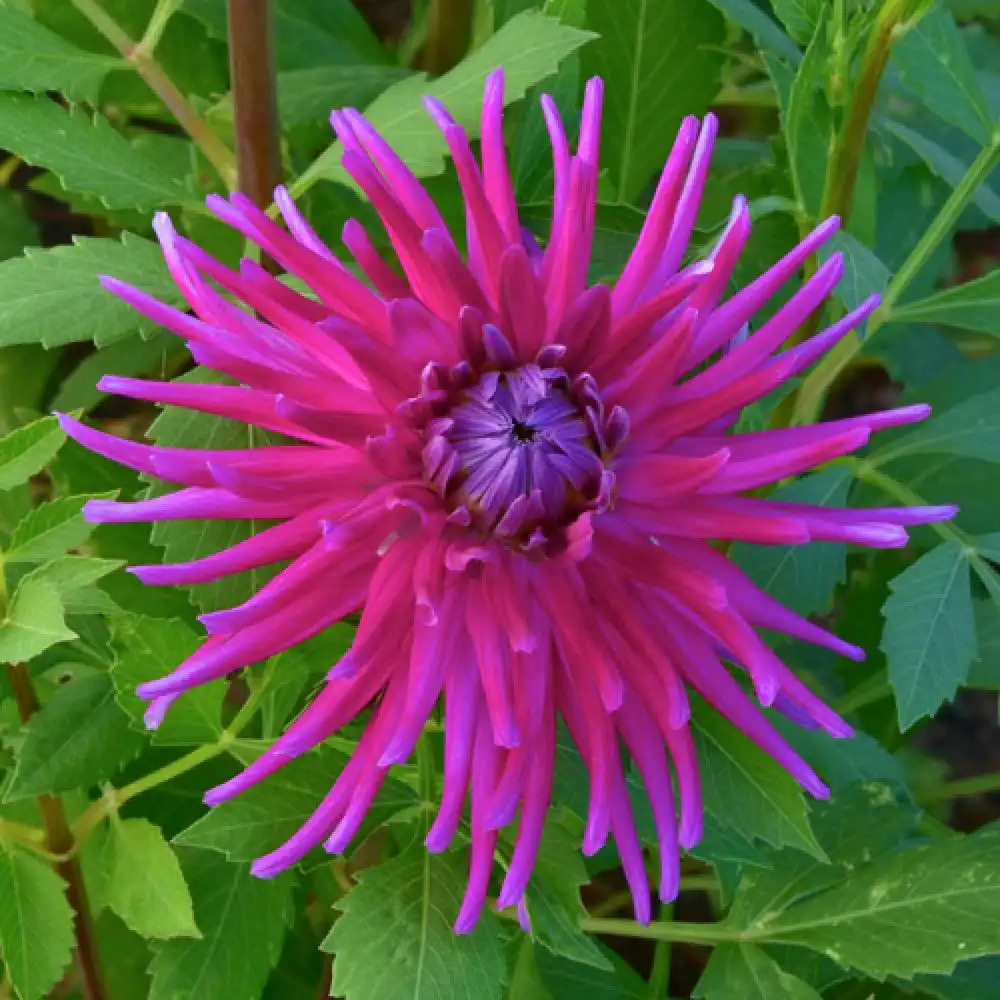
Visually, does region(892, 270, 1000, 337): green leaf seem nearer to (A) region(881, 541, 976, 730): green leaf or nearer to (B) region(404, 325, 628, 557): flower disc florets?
(A) region(881, 541, 976, 730): green leaf

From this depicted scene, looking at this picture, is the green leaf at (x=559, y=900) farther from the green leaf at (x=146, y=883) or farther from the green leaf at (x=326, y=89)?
the green leaf at (x=326, y=89)

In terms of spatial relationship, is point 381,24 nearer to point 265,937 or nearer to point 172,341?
point 172,341

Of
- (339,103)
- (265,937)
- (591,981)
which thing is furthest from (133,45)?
(591,981)

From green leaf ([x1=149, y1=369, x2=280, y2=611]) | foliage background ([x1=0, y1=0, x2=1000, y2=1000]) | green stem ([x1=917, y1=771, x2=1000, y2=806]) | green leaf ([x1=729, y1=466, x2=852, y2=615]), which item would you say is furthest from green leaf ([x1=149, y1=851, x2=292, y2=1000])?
green stem ([x1=917, y1=771, x2=1000, y2=806])

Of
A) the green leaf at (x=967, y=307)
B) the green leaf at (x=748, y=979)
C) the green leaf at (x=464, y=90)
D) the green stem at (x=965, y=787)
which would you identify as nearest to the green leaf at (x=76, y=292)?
the green leaf at (x=464, y=90)

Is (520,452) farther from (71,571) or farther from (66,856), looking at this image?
(66,856)

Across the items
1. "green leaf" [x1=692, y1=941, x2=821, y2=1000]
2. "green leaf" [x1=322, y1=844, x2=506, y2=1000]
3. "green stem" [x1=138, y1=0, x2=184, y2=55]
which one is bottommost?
"green leaf" [x1=692, y1=941, x2=821, y2=1000]

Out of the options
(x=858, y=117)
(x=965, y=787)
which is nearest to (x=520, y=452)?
(x=858, y=117)
